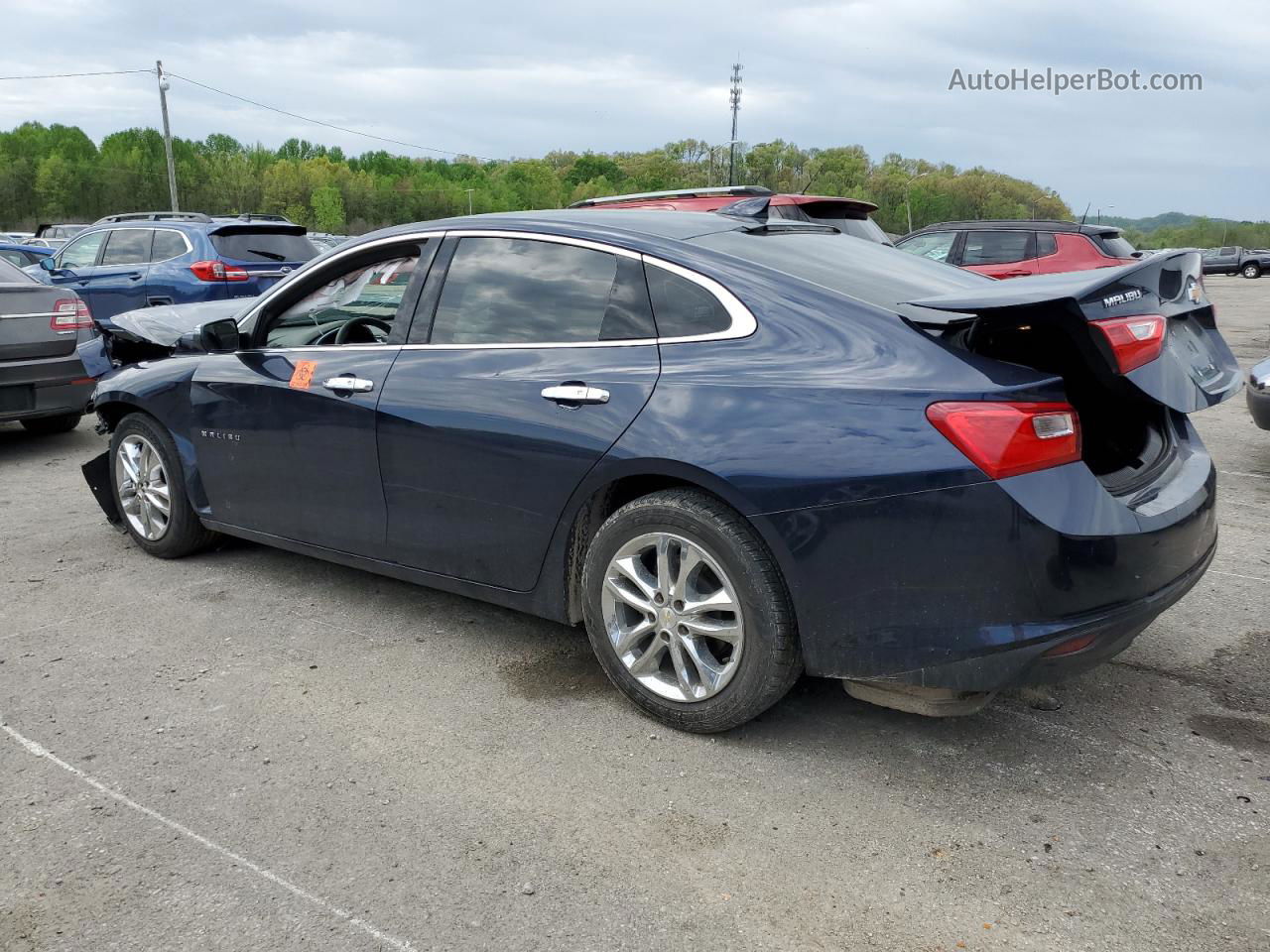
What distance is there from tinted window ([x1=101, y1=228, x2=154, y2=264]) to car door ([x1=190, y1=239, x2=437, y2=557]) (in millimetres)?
8422

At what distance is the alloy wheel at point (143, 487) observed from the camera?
5.04 metres

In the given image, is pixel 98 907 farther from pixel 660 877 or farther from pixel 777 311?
pixel 777 311

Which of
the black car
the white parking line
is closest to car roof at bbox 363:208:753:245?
the white parking line

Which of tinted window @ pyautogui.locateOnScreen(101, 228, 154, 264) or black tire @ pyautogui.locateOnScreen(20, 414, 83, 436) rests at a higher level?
tinted window @ pyautogui.locateOnScreen(101, 228, 154, 264)

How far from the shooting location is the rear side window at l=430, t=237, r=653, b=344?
138 inches

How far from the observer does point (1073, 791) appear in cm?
298

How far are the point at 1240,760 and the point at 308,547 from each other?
134 inches

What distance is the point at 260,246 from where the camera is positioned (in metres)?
12.0

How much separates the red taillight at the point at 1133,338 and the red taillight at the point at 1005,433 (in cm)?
25

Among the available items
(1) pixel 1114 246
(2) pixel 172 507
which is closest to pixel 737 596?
(2) pixel 172 507

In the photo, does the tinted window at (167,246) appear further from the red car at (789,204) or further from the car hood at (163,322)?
the car hood at (163,322)

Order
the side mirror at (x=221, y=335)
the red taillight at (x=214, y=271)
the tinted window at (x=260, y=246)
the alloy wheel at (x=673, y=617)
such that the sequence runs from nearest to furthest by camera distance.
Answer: the alloy wheel at (x=673, y=617)
the side mirror at (x=221, y=335)
the red taillight at (x=214, y=271)
the tinted window at (x=260, y=246)

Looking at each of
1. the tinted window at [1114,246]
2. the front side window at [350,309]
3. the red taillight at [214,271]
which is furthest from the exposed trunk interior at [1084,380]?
the red taillight at [214,271]

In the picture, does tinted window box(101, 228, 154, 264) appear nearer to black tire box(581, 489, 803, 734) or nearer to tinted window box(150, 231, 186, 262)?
tinted window box(150, 231, 186, 262)
